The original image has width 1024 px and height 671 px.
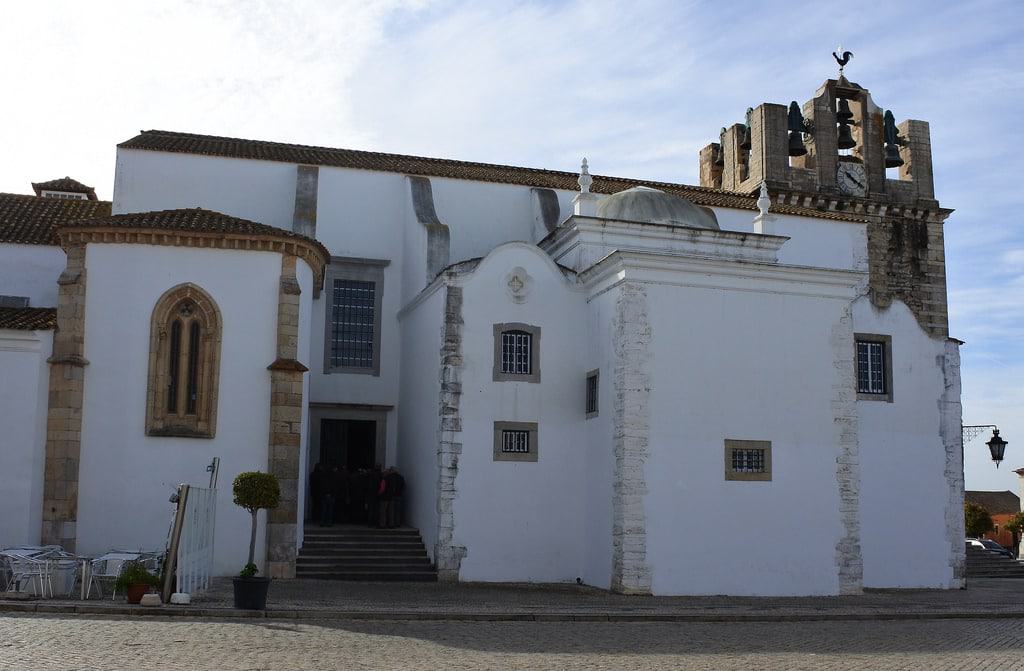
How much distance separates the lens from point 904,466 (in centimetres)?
2477

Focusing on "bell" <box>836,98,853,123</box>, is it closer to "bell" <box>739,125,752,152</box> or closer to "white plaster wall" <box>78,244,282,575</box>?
"bell" <box>739,125,752,152</box>

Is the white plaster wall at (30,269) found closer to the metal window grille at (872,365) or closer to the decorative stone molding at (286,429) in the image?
the decorative stone molding at (286,429)

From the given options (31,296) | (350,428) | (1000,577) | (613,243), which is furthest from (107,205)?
(1000,577)

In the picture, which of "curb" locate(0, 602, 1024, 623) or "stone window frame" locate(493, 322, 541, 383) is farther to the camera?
"stone window frame" locate(493, 322, 541, 383)

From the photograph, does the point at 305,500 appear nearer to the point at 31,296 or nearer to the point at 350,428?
the point at 350,428

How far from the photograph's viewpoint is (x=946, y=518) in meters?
24.9

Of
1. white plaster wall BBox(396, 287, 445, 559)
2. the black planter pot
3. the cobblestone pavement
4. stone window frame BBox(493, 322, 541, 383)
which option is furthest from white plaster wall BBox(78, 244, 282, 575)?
the cobblestone pavement

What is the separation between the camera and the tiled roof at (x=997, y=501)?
68000 mm

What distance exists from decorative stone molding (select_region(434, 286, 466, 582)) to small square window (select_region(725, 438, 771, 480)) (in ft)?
17.6

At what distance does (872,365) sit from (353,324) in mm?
12473

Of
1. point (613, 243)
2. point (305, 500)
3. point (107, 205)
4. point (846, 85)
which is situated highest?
point (846, 85)

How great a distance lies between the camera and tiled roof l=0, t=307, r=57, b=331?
816 inches

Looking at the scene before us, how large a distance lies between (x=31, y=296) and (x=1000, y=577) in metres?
27.7

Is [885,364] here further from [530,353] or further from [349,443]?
[349,443]
